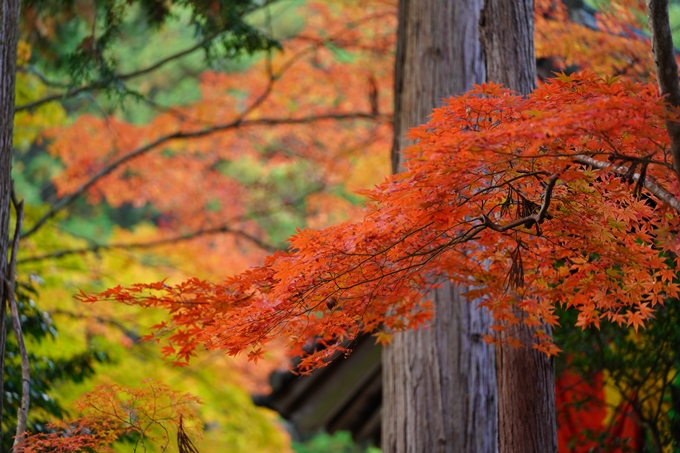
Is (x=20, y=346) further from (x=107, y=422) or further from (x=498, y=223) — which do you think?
(x=498, y=223)

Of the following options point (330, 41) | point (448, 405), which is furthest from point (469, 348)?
point (330, 41)

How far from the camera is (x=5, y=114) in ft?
11.4

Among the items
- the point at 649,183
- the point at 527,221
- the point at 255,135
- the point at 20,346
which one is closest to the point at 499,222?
the point at 527,221

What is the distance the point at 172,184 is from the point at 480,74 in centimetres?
520

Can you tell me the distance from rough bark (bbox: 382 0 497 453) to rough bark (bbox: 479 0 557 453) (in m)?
0.88

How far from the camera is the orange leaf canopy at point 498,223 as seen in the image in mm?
2311

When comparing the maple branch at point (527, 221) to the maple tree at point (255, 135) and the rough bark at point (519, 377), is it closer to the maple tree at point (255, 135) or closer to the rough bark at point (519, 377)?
the rough bark at point (519, 377)

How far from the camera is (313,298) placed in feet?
9.05

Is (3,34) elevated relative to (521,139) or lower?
elevated

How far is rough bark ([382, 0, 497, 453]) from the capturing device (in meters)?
4.47

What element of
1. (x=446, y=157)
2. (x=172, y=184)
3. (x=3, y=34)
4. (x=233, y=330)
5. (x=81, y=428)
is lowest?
(x=81, y=428)

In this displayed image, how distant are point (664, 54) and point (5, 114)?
3.02 meters

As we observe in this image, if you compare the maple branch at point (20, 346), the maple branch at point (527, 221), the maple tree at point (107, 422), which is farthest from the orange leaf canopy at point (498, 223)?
the maple branch at point (20, 346)

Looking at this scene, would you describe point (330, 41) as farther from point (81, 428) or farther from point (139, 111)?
point (139, 111)
